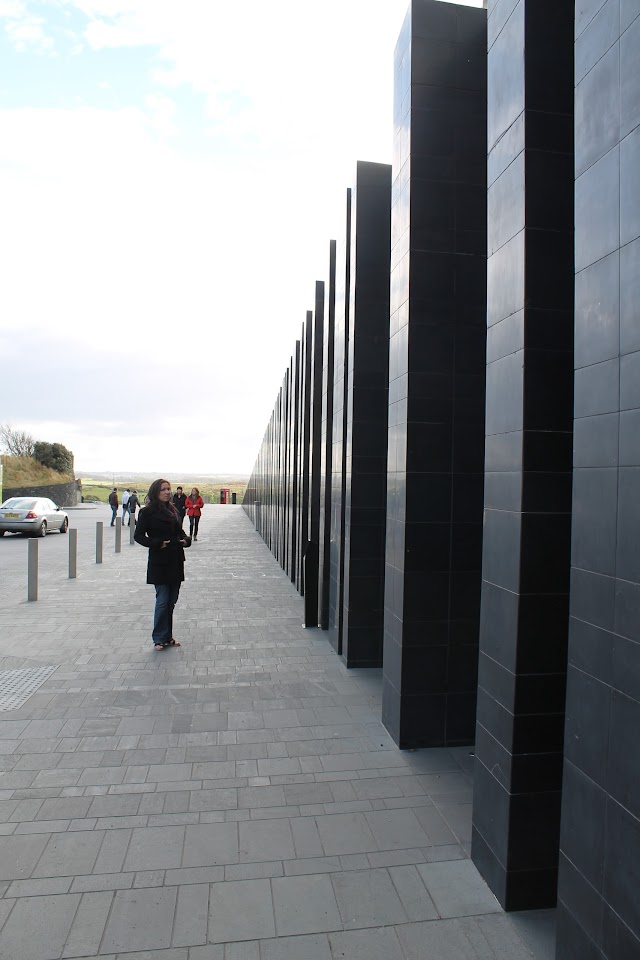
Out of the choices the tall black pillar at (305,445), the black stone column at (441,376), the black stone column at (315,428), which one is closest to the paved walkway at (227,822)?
the black stone column at (441,376)

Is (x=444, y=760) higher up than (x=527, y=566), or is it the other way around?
(x=527, y=566)

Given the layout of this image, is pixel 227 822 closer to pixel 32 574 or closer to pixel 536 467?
pixel 536 467

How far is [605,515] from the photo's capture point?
251 cm

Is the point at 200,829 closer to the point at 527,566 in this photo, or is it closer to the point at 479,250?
the point at 527,566

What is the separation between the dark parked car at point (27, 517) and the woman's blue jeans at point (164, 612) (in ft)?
56.2

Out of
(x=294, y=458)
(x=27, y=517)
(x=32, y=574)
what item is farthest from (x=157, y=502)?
(x=27, y=517)

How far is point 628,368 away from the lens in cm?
236

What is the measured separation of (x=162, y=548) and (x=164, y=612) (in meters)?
0.85

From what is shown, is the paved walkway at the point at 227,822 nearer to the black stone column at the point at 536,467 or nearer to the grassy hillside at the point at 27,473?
the black stone column at the point at 536,467

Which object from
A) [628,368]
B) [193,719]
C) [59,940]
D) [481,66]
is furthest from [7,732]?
[481,66]

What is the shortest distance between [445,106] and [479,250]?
1.20 meters

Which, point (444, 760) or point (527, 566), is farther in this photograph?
point (444, 760)

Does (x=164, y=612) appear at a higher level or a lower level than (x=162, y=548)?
lower

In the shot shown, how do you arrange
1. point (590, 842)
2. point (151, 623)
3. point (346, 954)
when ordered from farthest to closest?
point (151, 623), point (346, 954), point (590, 842)
